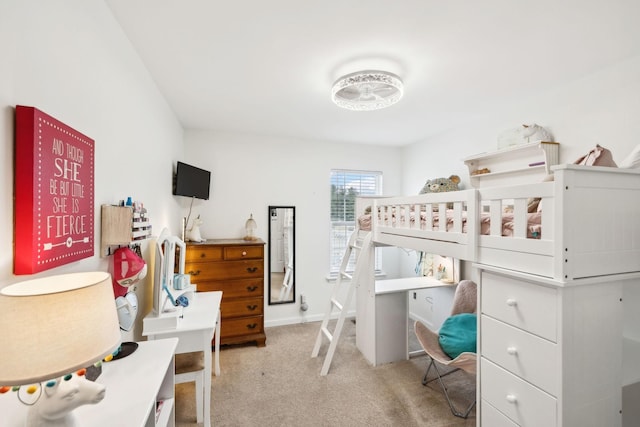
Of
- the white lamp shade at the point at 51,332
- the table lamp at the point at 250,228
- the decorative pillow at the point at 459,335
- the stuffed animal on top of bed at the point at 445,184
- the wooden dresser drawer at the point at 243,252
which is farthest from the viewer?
the table lamp at the point at 250,228

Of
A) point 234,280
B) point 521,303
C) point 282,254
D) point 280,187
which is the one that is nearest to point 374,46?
point 521,303

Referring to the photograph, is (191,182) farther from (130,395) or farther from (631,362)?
(631,362)

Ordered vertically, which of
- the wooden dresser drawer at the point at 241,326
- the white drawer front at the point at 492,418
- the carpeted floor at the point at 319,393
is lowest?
the carpeted floor at the point at 319,393

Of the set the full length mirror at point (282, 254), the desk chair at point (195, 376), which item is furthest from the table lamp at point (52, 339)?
the full length mirror at point (282, 254)

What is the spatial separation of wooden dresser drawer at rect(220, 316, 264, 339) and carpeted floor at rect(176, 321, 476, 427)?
18 cm

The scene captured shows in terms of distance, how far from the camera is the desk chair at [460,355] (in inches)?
77.8

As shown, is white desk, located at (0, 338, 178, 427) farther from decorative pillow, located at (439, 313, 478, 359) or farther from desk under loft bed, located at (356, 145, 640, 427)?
decorative pillow, located at (439, 313, 478, 359)

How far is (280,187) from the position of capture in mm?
3871

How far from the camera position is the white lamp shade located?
622 mm

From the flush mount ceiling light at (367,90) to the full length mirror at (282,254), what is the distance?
6.23 feet

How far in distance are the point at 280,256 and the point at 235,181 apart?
1.14m

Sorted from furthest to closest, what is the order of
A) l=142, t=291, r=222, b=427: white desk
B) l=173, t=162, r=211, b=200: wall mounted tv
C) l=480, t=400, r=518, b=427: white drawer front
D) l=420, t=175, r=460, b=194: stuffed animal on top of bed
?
l=420, t=175, r=460, b=194: stuffed animal on top of bed
l=173, t=162, r=211, b=200: wall mounted tv
l=142, t=291, r=222, b=427: white desk
l=480, t=400, r=518, b=427: white drawer front

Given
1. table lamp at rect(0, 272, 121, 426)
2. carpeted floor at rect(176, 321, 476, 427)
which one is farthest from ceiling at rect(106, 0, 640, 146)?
carpeted floor at rect(176, 321, 476, 427)

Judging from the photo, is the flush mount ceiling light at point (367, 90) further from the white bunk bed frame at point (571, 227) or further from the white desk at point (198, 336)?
the white desk at point (198, 336)
